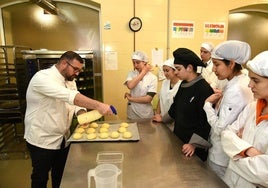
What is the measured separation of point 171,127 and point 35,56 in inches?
78.7

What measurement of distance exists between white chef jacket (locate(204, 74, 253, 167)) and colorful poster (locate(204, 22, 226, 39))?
225 centimetres

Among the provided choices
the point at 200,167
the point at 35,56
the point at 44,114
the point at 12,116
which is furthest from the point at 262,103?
the point at 12,116

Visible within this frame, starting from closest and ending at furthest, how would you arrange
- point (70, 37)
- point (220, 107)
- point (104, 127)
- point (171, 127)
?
point (220, 107)
point (104, 127)
point (171, 127)
point (70, 37)

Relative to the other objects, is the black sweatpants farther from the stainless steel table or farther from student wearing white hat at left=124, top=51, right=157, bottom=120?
student wearing white hat at left=124, top=51, right=157, bottom=120

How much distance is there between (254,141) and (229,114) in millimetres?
263

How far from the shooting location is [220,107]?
137 cm

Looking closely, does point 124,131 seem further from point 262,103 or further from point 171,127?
point 262,103

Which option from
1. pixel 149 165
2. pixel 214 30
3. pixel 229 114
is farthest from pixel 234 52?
pixel 214 30

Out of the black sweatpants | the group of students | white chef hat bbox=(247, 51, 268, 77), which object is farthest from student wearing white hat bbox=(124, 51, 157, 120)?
white chef hat bbox=(247, 51, 268, 77)

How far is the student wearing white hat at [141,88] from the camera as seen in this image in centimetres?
243

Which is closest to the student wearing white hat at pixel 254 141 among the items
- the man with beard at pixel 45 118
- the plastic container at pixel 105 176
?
the plastic container at pixel 105 176

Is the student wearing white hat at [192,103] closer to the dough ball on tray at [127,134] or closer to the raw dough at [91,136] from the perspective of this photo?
the dough ball on tray at [127,134]

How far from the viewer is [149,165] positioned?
3.85 feet

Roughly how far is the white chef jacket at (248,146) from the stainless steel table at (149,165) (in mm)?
128
